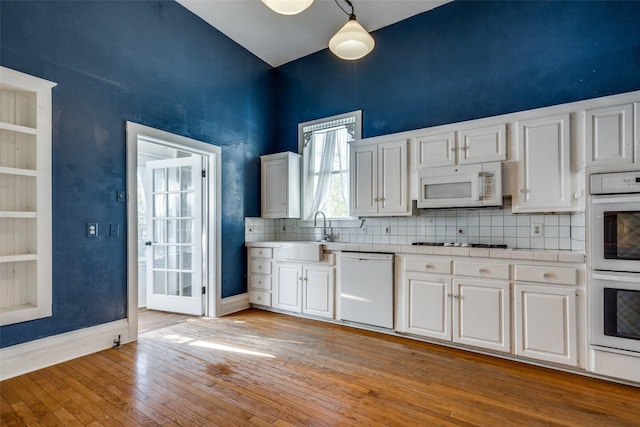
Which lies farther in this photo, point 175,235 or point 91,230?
point 175,235

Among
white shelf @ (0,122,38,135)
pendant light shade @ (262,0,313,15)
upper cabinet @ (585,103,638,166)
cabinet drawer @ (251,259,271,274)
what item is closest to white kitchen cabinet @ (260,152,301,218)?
cabinet drawer @ (251,259,271,274)

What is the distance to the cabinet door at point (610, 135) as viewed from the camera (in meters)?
2.42

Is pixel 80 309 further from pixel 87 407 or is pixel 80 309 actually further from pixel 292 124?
pixel 292 124

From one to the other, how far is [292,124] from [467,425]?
164 inches

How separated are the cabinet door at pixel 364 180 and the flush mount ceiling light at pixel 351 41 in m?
1.07

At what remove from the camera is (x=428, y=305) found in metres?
3.08

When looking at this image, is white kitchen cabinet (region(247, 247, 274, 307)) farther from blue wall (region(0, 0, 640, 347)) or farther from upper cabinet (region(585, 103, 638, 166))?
upper cabinet (region(585, 103, 638, 166))

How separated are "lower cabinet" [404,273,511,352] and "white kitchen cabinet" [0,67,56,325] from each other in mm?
3179

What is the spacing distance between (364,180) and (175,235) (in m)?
2.59

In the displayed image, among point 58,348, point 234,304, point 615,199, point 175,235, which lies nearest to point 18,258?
point 58,348

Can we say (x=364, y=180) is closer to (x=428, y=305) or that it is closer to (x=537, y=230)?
(x=428, y=305)

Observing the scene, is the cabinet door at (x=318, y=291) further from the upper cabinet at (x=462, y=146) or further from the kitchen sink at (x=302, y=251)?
the upper cabinet at (x=462, y=146)

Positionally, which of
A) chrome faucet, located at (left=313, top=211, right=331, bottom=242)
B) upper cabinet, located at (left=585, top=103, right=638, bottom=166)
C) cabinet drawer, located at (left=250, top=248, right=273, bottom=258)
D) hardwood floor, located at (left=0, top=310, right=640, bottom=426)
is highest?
upper cabinet, located at (left=585, top=103, right=638, bottom=166)

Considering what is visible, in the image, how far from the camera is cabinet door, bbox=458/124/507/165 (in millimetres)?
2984
